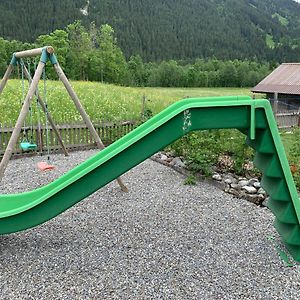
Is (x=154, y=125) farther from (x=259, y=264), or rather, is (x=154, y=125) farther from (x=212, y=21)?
(x=212, y=21)


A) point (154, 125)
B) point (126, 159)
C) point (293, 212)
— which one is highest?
point (154, 125)

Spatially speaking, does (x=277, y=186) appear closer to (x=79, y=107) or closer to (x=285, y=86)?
(x=79, y=107)

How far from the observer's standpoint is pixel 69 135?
10094 mm

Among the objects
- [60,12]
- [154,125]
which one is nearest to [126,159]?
[154,125]

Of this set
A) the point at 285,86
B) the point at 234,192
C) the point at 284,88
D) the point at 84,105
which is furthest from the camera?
the point at 285,86

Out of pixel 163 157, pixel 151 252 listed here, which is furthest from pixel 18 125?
pixel 163 157

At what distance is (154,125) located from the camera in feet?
11.3

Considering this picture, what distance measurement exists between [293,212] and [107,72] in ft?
171

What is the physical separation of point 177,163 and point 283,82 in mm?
18183

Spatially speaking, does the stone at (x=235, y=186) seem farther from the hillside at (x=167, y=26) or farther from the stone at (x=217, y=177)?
the hillside at (x=167, y=26)

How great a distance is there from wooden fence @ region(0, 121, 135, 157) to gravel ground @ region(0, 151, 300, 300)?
3943mm

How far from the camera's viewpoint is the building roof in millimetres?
22034

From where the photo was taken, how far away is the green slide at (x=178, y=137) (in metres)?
3.45

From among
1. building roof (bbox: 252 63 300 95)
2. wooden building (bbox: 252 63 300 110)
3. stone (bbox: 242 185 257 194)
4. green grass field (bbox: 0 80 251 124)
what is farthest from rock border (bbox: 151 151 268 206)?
building roof (bbox: 252 63 300 95)
